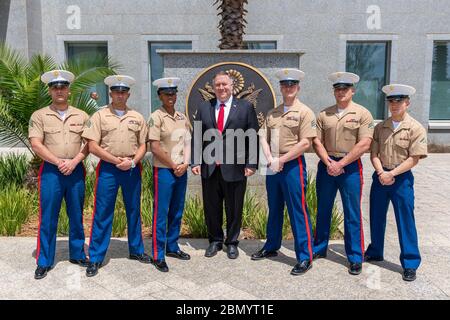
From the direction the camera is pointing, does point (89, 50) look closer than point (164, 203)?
No

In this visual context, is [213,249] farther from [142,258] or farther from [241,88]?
[241,88]

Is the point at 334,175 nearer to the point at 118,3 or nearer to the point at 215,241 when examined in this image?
the point at 215,241

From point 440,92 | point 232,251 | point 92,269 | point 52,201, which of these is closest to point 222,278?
point 232,251

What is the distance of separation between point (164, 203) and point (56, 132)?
49.0 inches

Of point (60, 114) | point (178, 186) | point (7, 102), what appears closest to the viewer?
point (60, 114)

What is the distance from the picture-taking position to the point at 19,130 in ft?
21.2

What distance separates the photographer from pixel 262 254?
4.24 metres

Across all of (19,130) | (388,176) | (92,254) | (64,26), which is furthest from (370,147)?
(64,26)

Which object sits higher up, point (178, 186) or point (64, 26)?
point (64, 26)

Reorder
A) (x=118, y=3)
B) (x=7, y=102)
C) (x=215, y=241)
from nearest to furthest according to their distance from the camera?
(x=215, y=241) → (x=7, y=102) → (x=118, y=3)

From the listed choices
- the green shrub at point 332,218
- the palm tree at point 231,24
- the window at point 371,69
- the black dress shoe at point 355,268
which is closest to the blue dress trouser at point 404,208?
the black dress shoe at point 355,268

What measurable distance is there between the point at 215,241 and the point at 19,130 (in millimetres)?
4136

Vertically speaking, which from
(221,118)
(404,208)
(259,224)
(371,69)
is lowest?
(259,224)

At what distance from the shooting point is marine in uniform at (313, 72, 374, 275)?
147 inches
